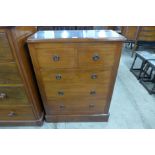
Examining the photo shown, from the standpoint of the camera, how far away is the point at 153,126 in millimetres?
1524

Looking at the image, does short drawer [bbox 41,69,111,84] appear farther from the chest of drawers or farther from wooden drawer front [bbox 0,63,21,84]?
wooden drawer front [bbox 0,63,21,84]

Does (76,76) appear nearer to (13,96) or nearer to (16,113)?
(13,96)

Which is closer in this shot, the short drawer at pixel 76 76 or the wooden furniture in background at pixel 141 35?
the short drawer at pixel 76 76

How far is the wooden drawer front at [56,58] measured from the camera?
108 centimetres

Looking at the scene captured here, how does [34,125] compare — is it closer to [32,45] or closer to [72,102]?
[72,102]

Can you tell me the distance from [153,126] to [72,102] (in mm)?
981

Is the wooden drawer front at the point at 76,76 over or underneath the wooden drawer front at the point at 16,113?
over

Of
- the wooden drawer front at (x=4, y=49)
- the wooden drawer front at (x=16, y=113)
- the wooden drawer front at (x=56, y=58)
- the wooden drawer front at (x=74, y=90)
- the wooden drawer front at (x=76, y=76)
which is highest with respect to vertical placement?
the wooden drawer front at (x=4, y=49)

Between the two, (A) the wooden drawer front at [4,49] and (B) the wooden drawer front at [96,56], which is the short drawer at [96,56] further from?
(A) the wooden drawer front at [4,49]

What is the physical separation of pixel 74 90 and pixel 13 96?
1.95 ft

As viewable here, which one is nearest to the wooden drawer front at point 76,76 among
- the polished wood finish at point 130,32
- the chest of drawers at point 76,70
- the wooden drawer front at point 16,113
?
the chest of drawers at point 76,70

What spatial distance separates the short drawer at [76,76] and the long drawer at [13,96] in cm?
26

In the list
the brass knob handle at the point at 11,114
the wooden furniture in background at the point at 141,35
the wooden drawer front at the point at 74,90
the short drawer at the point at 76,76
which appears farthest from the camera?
the wooden furniture in background at the point at 141,35

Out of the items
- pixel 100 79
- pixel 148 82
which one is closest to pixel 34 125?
pixel 100 79
